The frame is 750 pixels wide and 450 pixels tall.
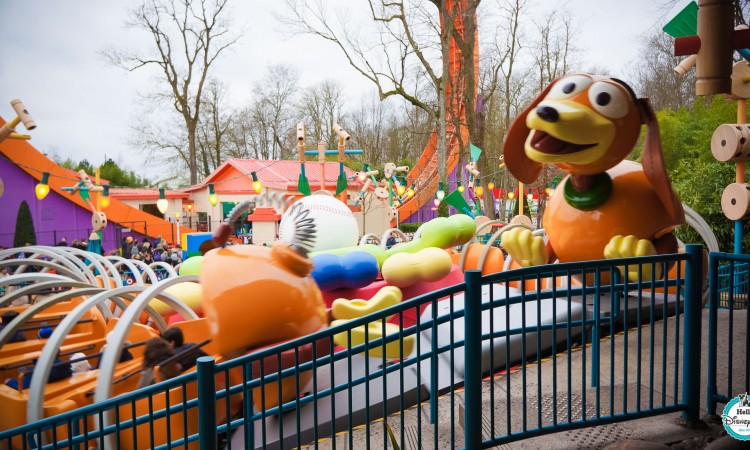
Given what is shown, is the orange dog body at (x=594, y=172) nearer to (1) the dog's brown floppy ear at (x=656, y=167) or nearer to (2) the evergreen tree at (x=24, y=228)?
(1) the dog's brown floppy ear at (x=656, y=167)

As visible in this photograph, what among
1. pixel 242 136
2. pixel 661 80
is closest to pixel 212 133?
pixel 242 136

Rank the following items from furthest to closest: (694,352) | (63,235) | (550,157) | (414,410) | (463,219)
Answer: (63,235) → (463,219) → (550,157) → (414,410) → (694,352)

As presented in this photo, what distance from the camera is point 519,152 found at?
5141 millimetres

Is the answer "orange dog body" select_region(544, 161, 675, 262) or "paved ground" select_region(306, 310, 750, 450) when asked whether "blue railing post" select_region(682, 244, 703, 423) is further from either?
"orange dog body" select_region(544, 161, 675, 262)

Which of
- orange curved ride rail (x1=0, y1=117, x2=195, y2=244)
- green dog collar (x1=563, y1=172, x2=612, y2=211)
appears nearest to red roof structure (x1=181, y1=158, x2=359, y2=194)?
orange curved ride rail (x1=0, y1=117, x2=195, y2=244)

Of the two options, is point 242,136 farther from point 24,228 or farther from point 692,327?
point 692,327

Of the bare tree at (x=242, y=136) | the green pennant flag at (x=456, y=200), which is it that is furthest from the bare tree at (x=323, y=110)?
the green pennant flag at (x=456, y=200)

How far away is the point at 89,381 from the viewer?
4930 mm

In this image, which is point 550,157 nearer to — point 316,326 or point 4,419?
point 316,326

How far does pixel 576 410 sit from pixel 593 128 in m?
2.29

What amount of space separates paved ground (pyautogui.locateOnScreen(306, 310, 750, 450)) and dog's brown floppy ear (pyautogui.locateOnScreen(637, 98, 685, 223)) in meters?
1.28

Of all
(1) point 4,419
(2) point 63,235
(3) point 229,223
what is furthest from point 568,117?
(2) point 63,235

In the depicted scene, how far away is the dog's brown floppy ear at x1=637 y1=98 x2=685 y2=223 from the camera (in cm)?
446

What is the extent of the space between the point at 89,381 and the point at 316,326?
2.29 meters
